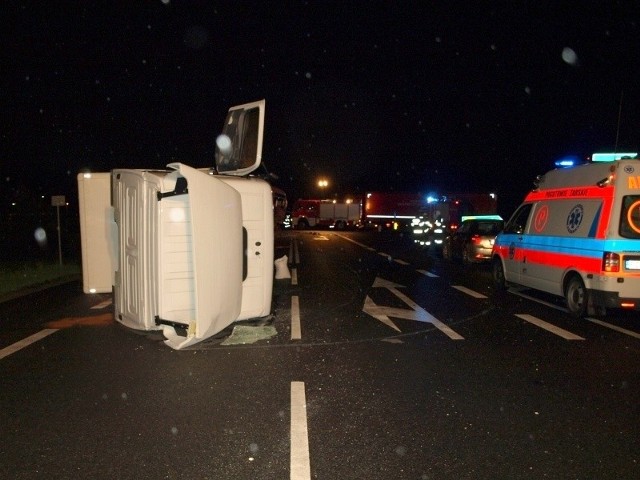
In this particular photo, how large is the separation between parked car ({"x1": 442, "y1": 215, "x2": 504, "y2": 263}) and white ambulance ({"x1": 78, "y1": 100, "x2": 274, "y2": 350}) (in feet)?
34.5

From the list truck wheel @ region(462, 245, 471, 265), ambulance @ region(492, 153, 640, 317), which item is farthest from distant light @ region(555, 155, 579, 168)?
truck wheel @ region(462, 245, 471, 265)

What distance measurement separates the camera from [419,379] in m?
6.01

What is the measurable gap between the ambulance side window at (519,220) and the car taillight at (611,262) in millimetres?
2924

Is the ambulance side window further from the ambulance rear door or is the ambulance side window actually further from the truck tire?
the truck tire

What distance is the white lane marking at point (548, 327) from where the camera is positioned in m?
8.16

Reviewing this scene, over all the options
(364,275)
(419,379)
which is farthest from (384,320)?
(364,275)

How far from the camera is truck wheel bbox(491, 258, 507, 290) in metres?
12.7

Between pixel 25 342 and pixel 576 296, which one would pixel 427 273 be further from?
pixel 25 342

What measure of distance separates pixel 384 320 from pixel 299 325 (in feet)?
4.76

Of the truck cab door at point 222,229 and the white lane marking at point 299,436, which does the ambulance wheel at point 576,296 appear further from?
the white lane marking at point 299,436

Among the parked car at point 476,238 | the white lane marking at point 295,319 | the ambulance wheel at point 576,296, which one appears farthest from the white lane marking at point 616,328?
the parked car at point 476,238

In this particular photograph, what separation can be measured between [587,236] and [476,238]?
8194 millimetres

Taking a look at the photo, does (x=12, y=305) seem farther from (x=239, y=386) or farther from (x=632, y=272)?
(x=632, y=272)

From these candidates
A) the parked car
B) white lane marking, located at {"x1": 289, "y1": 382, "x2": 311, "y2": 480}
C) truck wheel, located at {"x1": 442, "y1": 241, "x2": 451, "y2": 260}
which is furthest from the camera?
truck wheel, located at {"x1": 442, "y1": 241, "x2": 451, "y2": 260}
